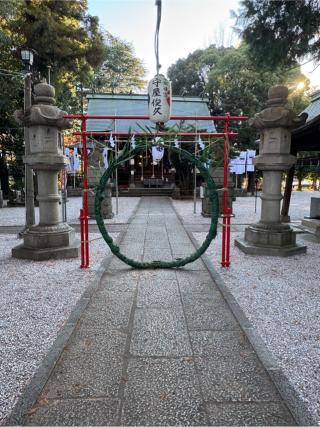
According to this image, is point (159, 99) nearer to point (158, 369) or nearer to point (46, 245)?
point (46, 245)

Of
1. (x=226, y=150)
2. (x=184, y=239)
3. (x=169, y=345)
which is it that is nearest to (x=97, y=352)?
(x=169, y=345)

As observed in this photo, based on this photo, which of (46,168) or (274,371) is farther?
(46,168)

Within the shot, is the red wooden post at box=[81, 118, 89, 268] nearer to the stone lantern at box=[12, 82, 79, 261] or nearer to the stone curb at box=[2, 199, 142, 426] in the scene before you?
the stone lantern at box=[12, 82, 79, 261]

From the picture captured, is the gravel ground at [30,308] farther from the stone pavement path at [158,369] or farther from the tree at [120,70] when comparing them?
the tree at [120,70]

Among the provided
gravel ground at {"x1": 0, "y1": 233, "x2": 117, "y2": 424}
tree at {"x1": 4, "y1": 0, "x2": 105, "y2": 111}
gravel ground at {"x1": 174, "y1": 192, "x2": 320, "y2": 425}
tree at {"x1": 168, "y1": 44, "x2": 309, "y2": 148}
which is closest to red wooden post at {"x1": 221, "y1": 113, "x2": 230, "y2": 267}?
gravel ground at {"x1": 174, "y1": 192, "x2": 320, "y2": 425}

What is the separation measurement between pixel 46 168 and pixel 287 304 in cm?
448

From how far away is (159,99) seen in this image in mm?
5137

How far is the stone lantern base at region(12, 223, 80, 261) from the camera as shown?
5.79m

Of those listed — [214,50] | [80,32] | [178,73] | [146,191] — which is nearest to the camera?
[80,32]

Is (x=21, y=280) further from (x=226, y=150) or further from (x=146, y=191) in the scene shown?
(x=146, y=191)

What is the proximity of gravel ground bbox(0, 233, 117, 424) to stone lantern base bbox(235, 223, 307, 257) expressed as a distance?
9.48ft

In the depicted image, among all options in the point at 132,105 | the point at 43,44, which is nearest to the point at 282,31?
the point at 43,44

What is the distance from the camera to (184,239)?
26.0 ft

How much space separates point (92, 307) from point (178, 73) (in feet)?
93.4
